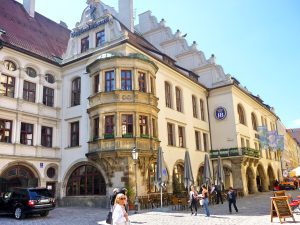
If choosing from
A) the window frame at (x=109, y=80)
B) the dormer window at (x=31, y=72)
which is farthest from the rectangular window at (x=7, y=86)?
the window frame at (x=109, y=80)

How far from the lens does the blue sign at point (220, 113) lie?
119ft

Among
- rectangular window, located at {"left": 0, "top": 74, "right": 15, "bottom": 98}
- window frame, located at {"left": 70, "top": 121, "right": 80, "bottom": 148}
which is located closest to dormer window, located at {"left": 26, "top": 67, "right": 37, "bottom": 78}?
rectangular window, located at {"left": 0, "top": 74, "right": 15, "bottom": 98}

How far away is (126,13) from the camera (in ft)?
105

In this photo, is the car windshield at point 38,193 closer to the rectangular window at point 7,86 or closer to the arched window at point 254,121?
the rectangular window at point 7,86

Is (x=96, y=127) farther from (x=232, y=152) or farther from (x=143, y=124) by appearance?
(x=232, y=152)

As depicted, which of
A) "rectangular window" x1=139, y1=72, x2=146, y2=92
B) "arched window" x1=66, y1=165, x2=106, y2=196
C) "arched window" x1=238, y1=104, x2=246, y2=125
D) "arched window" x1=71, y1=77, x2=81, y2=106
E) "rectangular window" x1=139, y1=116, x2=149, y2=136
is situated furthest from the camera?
"arched window" x1=238, y1=104, x2=246, y2=125

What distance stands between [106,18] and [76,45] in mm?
3987

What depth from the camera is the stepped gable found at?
2674 cm

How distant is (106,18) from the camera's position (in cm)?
2750

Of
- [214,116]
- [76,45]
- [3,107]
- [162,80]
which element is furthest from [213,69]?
[3,107]

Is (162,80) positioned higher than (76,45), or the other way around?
(76,45)

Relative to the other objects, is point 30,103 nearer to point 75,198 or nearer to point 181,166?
point 75,198

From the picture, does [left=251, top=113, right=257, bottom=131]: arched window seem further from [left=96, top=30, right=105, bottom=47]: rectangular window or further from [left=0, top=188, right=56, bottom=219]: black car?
[left=0, top=188, right=56, bottom=219]: black car

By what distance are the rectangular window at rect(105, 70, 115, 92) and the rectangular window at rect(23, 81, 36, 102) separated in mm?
6271
